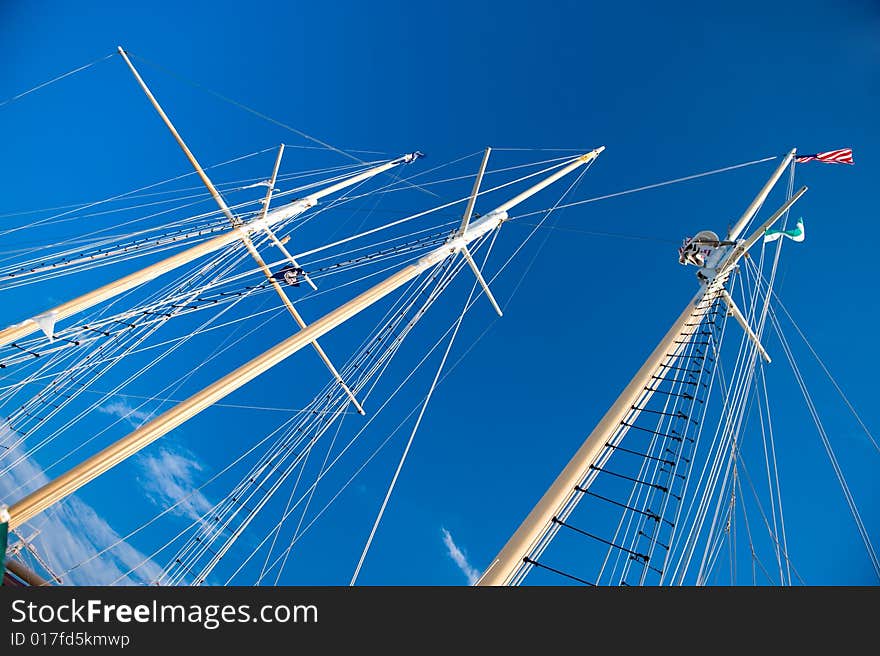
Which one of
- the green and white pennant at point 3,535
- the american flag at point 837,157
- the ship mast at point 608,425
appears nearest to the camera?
the green and white pennant at point 3,535

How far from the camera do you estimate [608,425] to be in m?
6.14

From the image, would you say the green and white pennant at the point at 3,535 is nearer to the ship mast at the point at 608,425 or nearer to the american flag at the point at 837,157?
the ship mast at the point at 608,425

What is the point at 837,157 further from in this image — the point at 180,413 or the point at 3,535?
the point at 3,535

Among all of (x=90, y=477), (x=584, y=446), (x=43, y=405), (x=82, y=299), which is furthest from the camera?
(x=43, y=405)

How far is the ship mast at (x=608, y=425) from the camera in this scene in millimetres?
4370

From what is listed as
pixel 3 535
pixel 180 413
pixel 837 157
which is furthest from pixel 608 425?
pixel 837 157

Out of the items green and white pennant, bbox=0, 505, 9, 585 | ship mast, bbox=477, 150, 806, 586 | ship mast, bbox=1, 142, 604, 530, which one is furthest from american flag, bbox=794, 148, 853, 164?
green and white pennant, bbox=0, 505, 9, 585

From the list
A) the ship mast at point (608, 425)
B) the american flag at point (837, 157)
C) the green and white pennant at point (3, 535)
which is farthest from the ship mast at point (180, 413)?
the american flag at point (837, 157)

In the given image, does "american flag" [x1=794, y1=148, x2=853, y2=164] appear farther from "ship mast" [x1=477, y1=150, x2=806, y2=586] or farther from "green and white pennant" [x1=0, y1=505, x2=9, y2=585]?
"green and white pennant" [x1=0, y1=505, x2=9, y2=585]
